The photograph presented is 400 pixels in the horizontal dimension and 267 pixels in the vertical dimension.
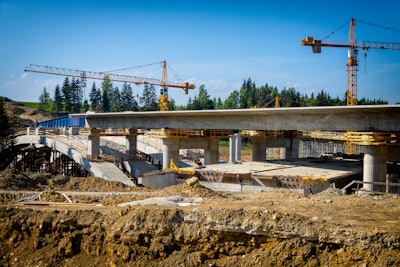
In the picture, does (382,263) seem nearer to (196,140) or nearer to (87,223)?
(87,223)

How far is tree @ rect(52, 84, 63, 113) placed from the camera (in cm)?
11793

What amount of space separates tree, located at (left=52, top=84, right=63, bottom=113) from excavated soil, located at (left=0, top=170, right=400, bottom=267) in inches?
4390

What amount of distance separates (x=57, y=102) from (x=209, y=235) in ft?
390

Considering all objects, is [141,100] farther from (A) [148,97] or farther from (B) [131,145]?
(B) [131,145]

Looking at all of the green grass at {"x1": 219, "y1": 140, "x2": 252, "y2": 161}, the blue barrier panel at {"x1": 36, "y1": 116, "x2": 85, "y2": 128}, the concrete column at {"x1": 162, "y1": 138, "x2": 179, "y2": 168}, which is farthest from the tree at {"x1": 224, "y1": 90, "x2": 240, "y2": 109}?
the concrete column at {"x1": 162, "y1": 138, "x2": 179, "y2": 168}

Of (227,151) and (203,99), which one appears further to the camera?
(203,99)

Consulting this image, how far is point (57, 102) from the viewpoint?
119375 mm

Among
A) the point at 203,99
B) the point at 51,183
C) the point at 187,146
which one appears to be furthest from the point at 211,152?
the point at 203,99

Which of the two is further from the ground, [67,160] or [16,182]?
[16,182]

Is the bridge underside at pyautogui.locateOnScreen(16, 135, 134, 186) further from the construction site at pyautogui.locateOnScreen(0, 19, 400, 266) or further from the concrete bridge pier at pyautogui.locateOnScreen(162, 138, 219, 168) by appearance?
the construction site at pyautogui.locateOnScreen(0, 19, 400, 266)

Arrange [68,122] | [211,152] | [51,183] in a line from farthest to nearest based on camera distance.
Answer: [68,122], [211,152], [51,183]

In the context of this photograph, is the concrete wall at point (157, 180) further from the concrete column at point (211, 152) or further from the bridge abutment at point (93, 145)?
the bridge abutment at point (93, 145)

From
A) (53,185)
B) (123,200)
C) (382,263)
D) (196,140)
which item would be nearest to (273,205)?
(382,263)

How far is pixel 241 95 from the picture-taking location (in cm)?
13888
